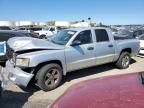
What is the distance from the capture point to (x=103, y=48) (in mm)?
8758

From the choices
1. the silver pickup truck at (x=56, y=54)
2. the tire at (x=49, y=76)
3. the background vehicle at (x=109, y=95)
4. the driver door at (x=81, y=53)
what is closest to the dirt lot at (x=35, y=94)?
the tire at (x=49, y=76)

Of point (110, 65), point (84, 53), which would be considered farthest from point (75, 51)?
point (110, 65)

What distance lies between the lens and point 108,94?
2596mm

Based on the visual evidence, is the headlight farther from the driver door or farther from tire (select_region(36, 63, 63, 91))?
the driver door

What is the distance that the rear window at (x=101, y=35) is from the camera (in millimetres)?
8680

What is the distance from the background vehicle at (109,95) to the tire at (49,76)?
3.87m

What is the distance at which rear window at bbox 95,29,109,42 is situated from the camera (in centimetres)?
868

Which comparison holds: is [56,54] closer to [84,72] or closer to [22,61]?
[22,61]

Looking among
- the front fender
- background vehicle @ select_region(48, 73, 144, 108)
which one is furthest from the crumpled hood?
background vehicle @ select_region(48, 73, 144, 108)

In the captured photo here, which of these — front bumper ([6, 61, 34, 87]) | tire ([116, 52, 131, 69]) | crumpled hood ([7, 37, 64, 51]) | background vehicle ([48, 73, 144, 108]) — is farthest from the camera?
tire ([116, 52, 131, 69])

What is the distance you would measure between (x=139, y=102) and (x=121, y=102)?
0.53ft

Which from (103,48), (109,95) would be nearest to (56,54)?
(103,48)

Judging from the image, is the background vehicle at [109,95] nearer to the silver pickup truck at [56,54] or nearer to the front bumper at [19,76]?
the front bumper at [19,76]

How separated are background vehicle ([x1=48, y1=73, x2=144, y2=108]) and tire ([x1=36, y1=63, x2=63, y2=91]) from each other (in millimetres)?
3873
